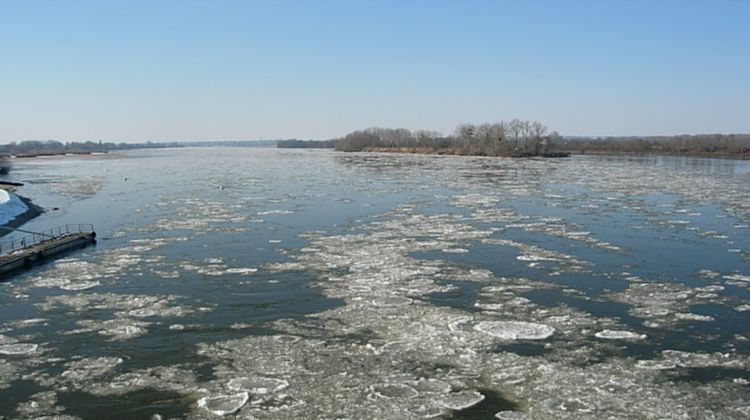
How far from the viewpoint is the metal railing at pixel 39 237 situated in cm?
1828

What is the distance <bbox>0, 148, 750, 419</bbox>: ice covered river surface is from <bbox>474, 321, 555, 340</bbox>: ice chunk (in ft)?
0.18

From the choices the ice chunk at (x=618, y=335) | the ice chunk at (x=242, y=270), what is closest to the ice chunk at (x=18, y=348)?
the ice chunk at (x=242, y=270)

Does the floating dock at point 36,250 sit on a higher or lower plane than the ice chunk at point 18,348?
higher

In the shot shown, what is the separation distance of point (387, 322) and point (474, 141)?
10711cm

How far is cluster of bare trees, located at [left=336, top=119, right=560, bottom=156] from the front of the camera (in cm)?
10250

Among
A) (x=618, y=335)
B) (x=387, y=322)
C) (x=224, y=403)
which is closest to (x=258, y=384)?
(x=224, y=403)

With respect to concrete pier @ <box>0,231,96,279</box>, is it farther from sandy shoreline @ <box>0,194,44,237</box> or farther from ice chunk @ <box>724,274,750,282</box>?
ice chunk @ <box>724,274,750,282</box>

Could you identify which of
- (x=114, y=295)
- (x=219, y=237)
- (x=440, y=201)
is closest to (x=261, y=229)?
(x=219, y=237)

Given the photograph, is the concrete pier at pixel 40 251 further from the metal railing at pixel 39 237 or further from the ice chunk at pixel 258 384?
the ice chunk at pixel 258 384

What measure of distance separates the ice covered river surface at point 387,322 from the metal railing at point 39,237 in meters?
1.52

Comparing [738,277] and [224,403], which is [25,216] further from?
[738,277]

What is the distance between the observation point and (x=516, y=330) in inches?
379

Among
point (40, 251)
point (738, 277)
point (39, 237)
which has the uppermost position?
point (40, 251)

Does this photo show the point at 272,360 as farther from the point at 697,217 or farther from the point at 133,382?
the point at 697,217
